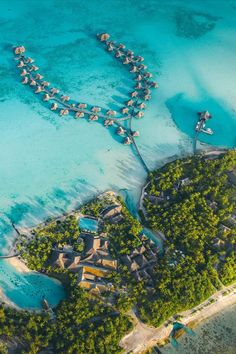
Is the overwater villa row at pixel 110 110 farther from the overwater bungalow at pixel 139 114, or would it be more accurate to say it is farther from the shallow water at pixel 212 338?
the shallow water at pixel 212 338

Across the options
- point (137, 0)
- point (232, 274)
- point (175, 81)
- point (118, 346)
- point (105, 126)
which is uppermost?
point (137, 0)

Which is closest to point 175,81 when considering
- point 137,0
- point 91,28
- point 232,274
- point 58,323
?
point 91,28

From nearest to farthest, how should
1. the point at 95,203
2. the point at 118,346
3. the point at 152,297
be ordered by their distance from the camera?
the point at 118,346, the point at 152,297, the point at 95,203

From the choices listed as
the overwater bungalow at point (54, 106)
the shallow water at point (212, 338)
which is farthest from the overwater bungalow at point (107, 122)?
the shallow water at point (212, 338)

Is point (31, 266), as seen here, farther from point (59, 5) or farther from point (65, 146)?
point (59, 5)

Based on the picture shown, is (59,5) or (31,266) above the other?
(59,5)

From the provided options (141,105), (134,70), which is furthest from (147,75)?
(141,105)

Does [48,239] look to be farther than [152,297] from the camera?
Yes

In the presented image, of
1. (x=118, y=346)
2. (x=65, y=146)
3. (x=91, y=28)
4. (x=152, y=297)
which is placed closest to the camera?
(x=118, y=346)
